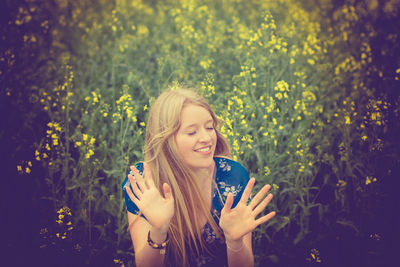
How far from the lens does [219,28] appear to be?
571 cm

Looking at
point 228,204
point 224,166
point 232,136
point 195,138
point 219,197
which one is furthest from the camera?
point 232,136

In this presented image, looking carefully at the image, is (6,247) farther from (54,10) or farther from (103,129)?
(54,10)

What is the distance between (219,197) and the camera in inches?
85.4

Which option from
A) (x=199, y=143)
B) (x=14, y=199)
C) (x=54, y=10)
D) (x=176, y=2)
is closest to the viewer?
(x=199, y=143)

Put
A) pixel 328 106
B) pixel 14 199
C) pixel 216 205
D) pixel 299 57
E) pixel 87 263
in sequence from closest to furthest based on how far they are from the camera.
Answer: pixel 216 205, pixel 87 263, pixel 14 199, pixel 328 106, pixel 299 57

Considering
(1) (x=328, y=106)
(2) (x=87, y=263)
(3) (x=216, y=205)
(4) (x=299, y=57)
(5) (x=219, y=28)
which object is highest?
(5) (x=219, y=28)

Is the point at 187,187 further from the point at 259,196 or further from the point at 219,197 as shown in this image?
the point at 259,196

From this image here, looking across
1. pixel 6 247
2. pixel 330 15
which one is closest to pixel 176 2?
pixel 330 15

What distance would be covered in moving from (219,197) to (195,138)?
43cm

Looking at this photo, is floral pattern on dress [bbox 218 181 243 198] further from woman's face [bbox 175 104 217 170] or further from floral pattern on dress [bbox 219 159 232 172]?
woman's face [bbox 175 104 217 170]

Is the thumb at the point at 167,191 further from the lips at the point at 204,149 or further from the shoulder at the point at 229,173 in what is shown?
the shoulder at the point at 229,173

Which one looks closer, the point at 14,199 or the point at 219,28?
the point at 14,199

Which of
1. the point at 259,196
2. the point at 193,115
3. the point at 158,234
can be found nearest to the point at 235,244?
the point at 259,196

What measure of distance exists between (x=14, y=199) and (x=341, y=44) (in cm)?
460
